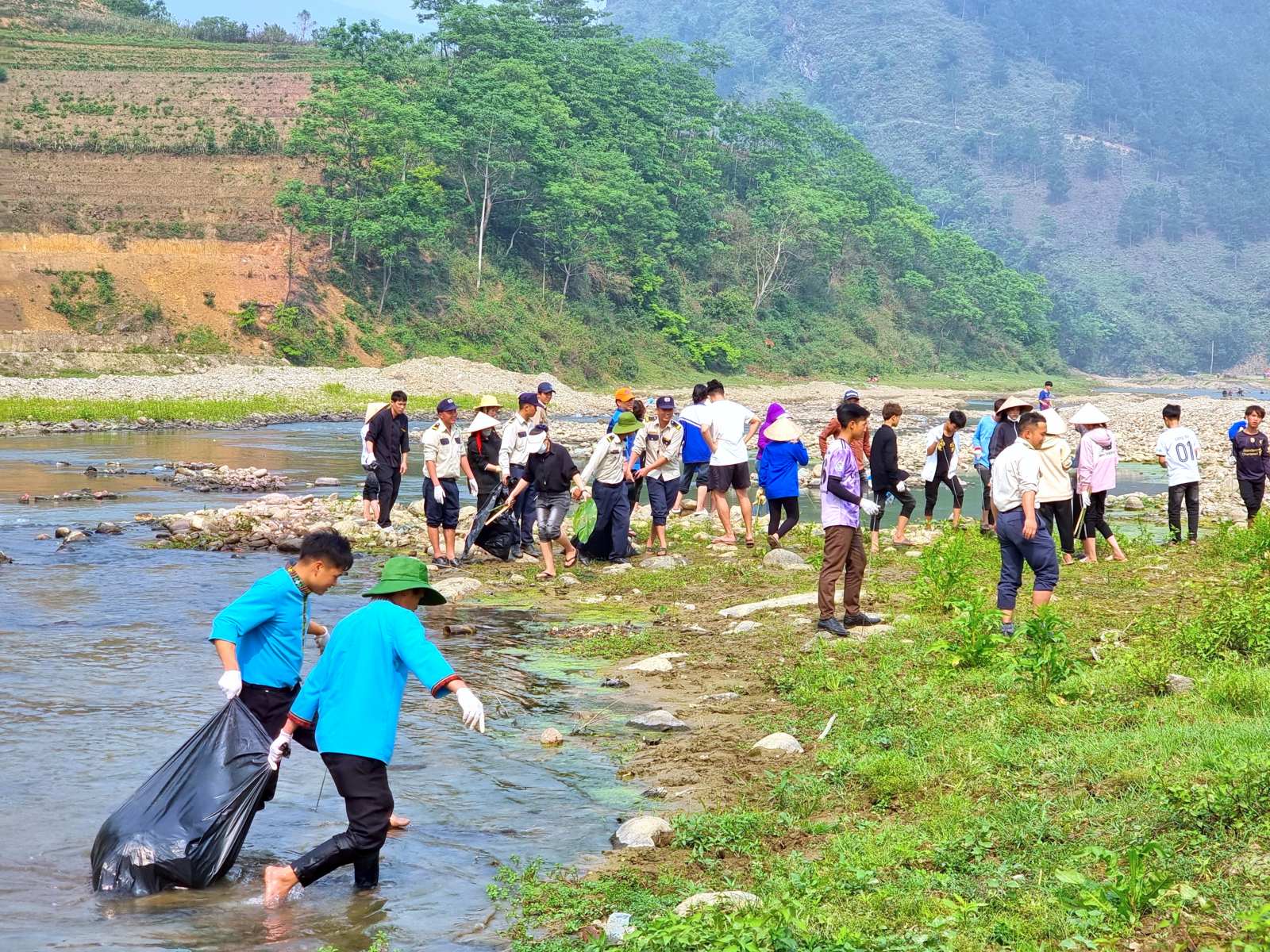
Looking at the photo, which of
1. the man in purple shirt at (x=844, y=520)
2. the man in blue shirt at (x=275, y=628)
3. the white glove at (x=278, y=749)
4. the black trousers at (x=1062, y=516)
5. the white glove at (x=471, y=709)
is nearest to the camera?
the white glove at (x=471, y=709)

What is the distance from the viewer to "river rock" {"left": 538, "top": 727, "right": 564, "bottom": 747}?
26.9 feet

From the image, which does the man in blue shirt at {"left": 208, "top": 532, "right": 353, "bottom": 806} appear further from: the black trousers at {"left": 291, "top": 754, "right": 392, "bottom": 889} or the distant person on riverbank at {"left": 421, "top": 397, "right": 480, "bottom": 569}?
the distant person on riverbank at {"left": 421, "top": 397, "right": 480, "bottom": 569}

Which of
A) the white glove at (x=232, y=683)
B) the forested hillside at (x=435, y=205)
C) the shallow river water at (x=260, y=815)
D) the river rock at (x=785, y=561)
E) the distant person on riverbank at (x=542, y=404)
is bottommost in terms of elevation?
the shallow river water at (x=260, y=815)

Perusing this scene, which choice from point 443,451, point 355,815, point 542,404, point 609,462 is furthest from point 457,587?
point 355,815

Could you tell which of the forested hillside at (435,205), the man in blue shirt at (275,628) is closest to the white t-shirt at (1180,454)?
the man in blue shirt at (275,628)

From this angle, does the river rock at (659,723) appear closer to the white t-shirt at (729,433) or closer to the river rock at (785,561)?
the river rock at (785,561)

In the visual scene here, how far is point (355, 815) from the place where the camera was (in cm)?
566

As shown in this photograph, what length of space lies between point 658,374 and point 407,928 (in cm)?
6289

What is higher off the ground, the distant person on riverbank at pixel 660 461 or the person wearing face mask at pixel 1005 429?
the person wearing face mask at pixel 1005 429

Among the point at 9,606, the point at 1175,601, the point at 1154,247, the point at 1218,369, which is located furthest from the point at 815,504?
the point at 1154,247

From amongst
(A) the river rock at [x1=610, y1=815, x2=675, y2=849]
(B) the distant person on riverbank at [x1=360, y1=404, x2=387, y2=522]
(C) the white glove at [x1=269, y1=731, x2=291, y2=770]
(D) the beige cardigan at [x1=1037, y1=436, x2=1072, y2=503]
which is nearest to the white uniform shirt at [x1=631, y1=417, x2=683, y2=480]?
(B) the distant person on riverbank at [x1=360, y1=404, x2=387, y2=522]

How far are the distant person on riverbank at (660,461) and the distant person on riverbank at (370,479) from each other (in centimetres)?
314

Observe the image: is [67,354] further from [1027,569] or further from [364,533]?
[1027,569]

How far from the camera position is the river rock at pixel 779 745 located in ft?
25.0
